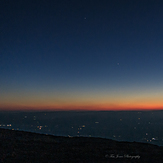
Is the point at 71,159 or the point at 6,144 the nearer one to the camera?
the point at 71,159

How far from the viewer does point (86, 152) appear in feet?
44.4

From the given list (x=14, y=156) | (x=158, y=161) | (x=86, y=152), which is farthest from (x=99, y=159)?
(x=14, y=156)

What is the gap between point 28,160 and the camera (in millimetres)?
11125

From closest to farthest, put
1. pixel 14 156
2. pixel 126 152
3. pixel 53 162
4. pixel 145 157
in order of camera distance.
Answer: pixel 53 162
pixel 14 156
pixel 145 157
pixel 126 152

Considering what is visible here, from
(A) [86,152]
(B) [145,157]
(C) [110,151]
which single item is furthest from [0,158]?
(B) [145,157]

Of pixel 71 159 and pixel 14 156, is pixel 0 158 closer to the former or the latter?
pixel 14 156

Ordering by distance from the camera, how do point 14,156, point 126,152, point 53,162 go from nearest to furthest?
point 53,162
point 14,156
point 126,152

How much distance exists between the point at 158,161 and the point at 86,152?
6.20 meters

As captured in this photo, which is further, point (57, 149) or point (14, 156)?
point (57, 149)

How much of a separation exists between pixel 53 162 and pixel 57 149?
124 inches

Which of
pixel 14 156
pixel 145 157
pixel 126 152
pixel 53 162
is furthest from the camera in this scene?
pixel 126 152

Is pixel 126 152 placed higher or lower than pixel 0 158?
lower

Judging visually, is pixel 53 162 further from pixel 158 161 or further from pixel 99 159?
pixel 158 161

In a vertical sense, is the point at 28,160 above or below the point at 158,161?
above
